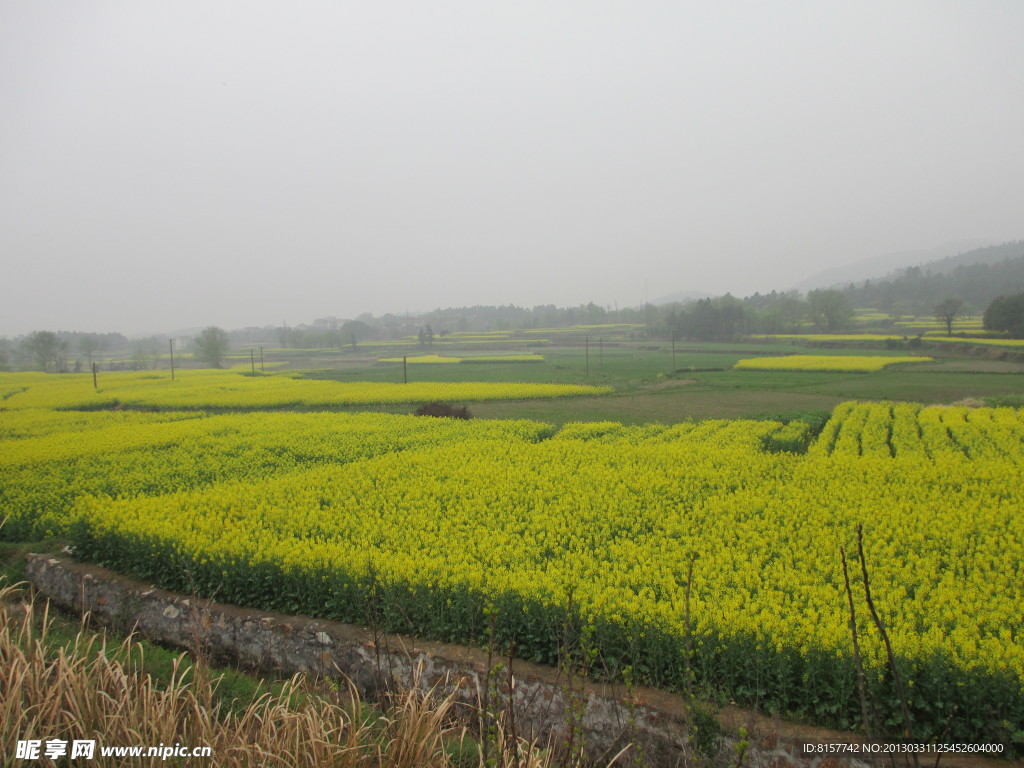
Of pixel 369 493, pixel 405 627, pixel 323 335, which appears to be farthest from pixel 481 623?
pixel 323 335

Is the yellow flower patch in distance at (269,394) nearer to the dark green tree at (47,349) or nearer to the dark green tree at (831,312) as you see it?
the dark green tree at (47,349)

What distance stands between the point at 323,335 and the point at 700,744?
10527 centimetres

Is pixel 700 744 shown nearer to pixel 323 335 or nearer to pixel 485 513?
pixel 485 513

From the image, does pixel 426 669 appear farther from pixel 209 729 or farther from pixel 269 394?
pixel 269 394

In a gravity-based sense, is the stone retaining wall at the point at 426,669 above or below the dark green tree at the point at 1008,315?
below

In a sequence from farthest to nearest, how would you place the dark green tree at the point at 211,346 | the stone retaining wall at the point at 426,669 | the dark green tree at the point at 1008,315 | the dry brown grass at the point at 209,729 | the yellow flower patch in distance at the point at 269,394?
the dark green tree at the point at 211,346, the dark green tree at the point at 1008,315, the yellow flower patch in distance at the point at 269,394, the stone retaining wall at the point at 426,669, the dry brown grass at the point at 209,729

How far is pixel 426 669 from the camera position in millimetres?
5625

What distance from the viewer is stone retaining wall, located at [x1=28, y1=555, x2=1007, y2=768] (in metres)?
4.16

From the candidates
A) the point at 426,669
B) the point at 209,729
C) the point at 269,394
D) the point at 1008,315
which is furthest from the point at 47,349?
the point at 1008,315

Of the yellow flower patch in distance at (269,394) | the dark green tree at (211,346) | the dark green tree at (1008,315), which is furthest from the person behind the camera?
the dark green tree at (211,346)

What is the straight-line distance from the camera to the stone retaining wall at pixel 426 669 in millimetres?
4164

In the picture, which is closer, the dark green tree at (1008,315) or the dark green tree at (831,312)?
the dark green tree at (1008,315)

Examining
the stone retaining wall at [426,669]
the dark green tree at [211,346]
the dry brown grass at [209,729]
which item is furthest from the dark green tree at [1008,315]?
the dark green tree at [211,346]

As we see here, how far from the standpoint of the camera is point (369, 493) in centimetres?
1056
